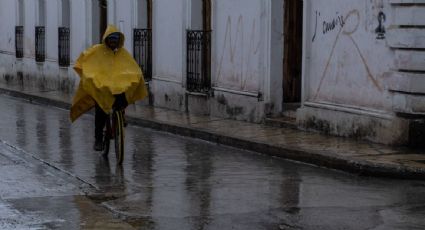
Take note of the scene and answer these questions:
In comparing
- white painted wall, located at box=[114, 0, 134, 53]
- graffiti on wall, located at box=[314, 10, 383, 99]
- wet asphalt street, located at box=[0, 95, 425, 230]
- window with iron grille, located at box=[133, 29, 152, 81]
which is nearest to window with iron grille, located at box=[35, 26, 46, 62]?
white painted wall, located at box=[114, 0, 134, 53]

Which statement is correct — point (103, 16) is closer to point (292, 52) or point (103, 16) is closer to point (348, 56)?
point (292, 52)

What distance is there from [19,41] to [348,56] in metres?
20.2

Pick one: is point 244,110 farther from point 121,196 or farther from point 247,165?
point 121,196

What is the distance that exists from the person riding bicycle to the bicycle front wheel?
0.38 feet

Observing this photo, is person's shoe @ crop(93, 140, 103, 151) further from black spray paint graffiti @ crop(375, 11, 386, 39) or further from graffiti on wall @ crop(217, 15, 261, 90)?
graffiti on wall @ crop(217, 15, 261, 90)

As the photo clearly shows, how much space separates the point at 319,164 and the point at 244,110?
5.31 m

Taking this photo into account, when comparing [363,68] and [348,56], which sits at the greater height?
[348,56]

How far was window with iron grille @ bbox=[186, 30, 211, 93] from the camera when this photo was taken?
19188 millimetres

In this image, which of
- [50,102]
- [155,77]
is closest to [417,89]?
[155,77]

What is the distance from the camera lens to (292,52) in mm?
16688

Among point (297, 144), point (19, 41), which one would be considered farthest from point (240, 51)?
point (19, 41)

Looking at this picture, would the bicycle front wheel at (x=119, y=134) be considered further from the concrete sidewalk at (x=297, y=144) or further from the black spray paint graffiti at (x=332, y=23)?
the black spray paint graffiti at (x=332, y=23)

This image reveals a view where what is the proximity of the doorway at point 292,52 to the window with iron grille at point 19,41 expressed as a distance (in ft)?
56.8

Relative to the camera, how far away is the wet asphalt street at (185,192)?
8.30 m
